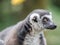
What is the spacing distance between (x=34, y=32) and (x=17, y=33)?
0.39 m

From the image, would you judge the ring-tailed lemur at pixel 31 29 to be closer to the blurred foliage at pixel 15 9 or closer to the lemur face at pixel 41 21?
the lemur face at pixel 41 21

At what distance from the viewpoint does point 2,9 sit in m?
14.0

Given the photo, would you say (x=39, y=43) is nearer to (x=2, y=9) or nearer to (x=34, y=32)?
(x=34, y=32)

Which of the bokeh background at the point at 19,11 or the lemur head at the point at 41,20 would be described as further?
the bokeh background at the point at 19,11

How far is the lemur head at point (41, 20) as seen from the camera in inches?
345

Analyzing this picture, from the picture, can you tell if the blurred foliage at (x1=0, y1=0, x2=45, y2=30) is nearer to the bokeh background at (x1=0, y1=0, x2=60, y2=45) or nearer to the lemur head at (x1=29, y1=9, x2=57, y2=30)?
the bokeh background at (x1=0, y1=0, x2=60, y2=45)

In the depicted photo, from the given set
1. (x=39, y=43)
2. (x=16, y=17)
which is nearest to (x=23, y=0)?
(x=16, y=17)

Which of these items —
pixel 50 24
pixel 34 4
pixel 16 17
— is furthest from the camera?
pixel 16 17

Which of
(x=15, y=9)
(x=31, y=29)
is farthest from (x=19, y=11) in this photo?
(x=31, y=29)

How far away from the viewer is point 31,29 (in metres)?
9.00

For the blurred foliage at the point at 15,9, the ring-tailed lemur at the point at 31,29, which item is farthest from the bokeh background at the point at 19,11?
the ring-tailed lemur at the point at 31,29

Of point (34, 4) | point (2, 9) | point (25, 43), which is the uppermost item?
point (2, 9)

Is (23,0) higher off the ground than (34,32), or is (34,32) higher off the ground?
(23,0)

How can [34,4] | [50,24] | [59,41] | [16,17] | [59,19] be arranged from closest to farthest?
1. [50,24]
2. [34,4]
3. [16,17]
4. [59,41]
5. [59,19]
